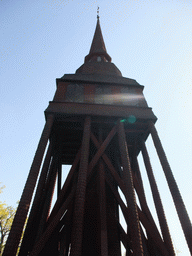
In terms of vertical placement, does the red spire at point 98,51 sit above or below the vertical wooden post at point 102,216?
above

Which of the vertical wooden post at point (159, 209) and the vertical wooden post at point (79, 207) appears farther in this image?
the vertical wooden post at point (159, 209)

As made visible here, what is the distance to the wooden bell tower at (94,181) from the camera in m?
4.58

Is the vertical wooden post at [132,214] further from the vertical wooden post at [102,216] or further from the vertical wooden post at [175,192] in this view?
the vertical wooden post at [175,192]

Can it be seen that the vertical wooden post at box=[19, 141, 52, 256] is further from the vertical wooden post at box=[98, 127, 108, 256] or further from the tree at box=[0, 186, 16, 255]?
the tree at box=[0, 186, 16, 255]

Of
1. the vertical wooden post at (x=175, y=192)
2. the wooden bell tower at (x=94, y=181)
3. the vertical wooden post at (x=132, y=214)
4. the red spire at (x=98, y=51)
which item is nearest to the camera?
the vertical wooden post at (x=132, y=214)

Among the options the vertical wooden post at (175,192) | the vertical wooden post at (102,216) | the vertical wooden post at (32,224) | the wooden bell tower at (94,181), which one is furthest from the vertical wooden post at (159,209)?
the vertical wooden post at (32,224)

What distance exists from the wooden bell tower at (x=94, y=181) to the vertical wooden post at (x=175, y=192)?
0.02m

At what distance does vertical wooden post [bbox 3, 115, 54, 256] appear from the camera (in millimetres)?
3780

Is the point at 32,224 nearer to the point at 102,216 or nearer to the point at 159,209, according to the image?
the point at 102,216

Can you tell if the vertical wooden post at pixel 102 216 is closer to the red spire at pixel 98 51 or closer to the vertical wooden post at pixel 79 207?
the vertical wooden post at pixel 79 207

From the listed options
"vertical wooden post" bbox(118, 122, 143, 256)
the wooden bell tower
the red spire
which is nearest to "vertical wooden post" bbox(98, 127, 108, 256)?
the wooden bell tower

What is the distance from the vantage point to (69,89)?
744cm

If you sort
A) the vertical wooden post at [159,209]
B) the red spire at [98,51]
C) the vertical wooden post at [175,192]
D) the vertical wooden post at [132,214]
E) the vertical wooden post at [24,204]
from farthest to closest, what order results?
the red spire at [98,51]
the vertical wooden post at [159,209]
the vertical wooden post at [175,192]
the vertical wooden post at [132,214]
the vertical wooden post at [24,204]

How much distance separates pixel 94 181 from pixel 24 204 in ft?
10.7
